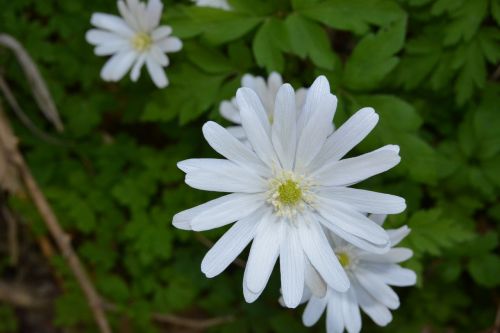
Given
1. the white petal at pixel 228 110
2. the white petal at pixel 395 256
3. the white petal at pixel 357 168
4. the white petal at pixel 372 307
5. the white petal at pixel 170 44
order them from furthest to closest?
the white petal at pixel 170 44, the white petal at pixel 228 110, the white petal at pixel 372 307, the white petal at pixel 395 256, the white petal at pixel 357 168

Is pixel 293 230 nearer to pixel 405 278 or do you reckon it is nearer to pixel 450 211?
pixel 405 278

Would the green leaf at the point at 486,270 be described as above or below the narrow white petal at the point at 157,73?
below

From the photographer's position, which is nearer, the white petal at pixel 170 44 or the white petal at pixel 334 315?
the white petal at pixel 334 315

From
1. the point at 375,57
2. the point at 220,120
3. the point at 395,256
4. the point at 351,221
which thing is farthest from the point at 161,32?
the point at 395,256

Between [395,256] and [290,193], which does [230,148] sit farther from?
[395,256]

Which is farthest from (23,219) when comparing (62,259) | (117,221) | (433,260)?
(433,260)

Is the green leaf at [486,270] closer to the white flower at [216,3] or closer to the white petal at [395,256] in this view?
the white petal at [395,256]

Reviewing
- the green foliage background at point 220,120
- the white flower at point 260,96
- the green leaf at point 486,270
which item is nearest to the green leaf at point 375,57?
the green foliage background at point 220,120
